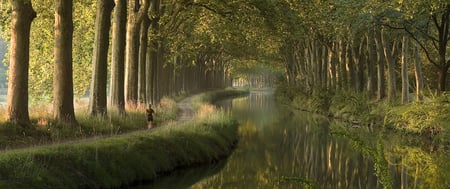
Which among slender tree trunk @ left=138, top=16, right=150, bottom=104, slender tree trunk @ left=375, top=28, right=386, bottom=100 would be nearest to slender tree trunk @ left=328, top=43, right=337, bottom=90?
slender tree trunk @ left=375, top=28, right=386, bottom=100

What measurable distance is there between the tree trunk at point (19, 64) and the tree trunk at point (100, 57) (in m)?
5.46

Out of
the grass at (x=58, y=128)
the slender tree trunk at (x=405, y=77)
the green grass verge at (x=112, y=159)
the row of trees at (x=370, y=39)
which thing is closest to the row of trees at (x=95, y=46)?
the grass at (x=58, y=128)

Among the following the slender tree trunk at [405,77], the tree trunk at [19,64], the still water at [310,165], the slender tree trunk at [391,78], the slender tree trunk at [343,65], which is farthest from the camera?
the slender tree trunk at [343,65]

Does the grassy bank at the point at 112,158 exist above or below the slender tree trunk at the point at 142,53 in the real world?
below

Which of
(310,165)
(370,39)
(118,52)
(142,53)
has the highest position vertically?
(370,39)

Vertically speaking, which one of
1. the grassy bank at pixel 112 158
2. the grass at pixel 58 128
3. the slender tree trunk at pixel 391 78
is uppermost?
the slender tree trunk at pixel 391 78

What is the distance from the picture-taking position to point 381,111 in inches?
1422

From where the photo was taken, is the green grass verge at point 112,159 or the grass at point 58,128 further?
the grass at point 58,128

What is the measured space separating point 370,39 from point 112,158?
1171 inches

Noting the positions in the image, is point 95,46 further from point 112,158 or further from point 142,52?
point 142,52

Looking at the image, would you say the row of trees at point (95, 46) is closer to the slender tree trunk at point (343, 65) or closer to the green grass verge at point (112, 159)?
the green grass verge at point (112, 159)

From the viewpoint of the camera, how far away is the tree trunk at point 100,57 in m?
24.8

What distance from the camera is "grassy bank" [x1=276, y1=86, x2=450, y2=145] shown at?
21.0 metres

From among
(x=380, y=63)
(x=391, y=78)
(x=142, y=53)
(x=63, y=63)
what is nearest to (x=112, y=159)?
(x=63, y=63)
